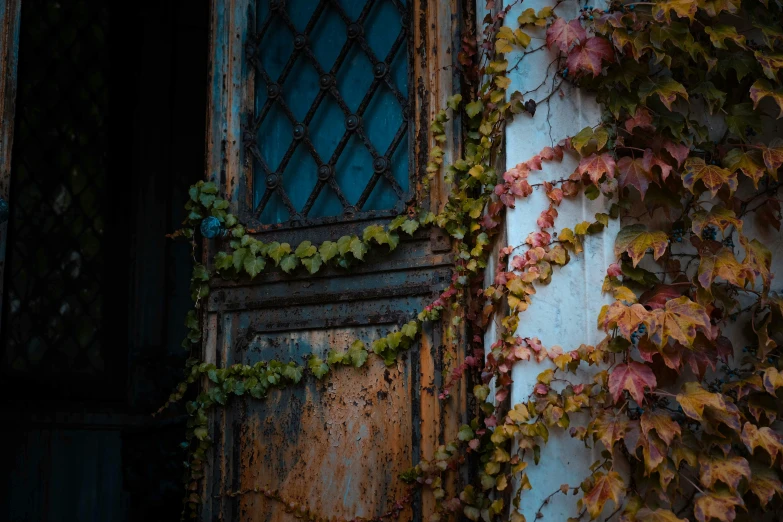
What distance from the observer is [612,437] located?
2.33m

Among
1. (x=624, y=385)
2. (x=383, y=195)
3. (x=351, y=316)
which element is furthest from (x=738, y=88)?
(x=351, y=316)

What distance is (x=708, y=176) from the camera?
8.18ft

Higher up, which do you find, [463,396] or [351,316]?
[351,316]

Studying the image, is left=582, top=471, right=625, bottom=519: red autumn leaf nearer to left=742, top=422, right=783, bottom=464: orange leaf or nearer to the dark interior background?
left=742, top=422, right=783, bottom=464: orange leaf

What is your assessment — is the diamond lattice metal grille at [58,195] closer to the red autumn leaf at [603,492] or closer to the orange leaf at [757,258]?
the red autumn leaf at [603,492]

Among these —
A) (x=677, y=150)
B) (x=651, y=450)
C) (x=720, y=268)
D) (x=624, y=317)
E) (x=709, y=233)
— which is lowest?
(x=651, y=450)

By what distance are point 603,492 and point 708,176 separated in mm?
1018

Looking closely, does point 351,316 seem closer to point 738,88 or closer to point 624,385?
point 624,385

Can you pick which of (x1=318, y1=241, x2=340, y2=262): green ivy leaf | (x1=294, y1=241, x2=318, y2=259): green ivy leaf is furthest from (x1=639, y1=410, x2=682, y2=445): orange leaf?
(x1=294, y1=241, x2=318, y2=259): green ivy leaf

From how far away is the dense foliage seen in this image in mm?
2359

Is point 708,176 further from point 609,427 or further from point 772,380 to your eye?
point 609,427

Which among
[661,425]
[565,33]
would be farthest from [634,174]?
[661,425]

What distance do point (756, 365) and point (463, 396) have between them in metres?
0.98

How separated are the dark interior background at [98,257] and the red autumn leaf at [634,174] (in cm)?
302
